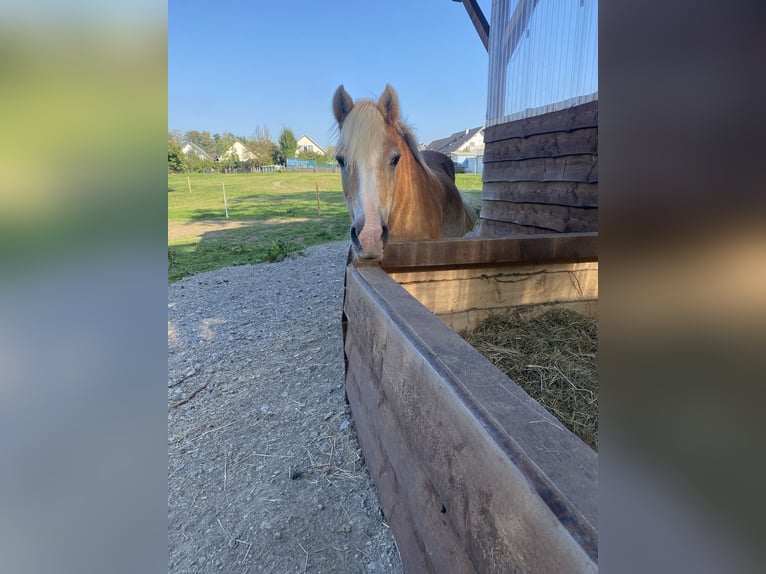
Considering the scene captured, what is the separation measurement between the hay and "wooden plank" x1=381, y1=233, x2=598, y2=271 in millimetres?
399

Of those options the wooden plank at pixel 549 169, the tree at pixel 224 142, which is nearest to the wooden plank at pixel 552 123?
the wooden plank at pixel 549 169

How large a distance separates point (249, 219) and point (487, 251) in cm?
1109

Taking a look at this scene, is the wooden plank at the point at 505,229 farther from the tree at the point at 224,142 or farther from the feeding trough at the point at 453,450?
the tree at the point at 224,142

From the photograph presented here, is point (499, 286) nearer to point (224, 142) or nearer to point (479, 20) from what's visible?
point (479, 20)

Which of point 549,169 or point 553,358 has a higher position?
point 549,169

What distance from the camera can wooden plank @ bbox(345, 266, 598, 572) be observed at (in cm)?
55

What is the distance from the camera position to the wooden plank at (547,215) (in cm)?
323

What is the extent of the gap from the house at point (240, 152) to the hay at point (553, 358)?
893 inches

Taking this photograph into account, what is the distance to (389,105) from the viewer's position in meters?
2.45

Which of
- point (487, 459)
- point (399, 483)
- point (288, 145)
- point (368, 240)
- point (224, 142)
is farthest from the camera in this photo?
point (224, 142)

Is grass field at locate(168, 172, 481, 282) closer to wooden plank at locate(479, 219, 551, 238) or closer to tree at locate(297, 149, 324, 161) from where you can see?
wooden plank at locate(479, 219, 551, 238)

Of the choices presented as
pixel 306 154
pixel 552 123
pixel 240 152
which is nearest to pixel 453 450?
pixel 552 123
